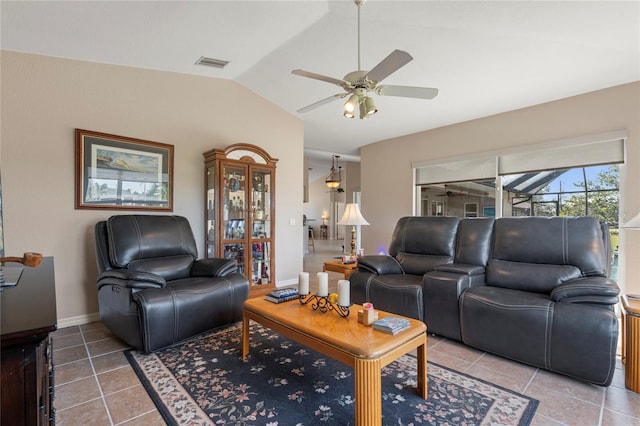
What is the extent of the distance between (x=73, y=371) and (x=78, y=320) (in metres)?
1.25

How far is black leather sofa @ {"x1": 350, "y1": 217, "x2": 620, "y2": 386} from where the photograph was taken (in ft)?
6.73

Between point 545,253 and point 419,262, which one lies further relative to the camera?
point 419,262

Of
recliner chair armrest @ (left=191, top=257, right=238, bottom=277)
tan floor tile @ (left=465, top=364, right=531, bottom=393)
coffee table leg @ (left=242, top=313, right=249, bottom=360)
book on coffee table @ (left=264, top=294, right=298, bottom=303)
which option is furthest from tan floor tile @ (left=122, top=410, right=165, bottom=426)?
tan floor tile @ (left=465, top=364, right=531, bottom=393)

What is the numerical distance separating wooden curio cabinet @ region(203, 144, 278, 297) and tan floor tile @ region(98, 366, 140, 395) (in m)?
1.81

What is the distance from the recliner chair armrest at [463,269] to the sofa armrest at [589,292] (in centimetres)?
64

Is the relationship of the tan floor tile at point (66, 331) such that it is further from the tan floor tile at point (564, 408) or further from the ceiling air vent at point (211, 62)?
the tan floor tile at point (564, 408)

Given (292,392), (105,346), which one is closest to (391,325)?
(292,392)

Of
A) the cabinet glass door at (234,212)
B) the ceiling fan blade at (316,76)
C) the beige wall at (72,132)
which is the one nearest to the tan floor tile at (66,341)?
the beige wall at (72,132)

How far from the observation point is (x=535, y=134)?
3971mm

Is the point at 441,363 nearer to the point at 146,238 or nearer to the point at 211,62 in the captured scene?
the point at 146,238

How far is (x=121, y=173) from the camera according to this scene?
3.42 m

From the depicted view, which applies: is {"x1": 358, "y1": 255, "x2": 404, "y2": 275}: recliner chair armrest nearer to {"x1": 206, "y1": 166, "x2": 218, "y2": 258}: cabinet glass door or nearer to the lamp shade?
the lamp shade

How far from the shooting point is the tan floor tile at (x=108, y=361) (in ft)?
7.37

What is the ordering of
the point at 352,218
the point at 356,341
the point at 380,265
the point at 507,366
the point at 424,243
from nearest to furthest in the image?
the point at 356,341, the point at 507,366, the point at 380,265, the point at 424,243, the point at 352,218
